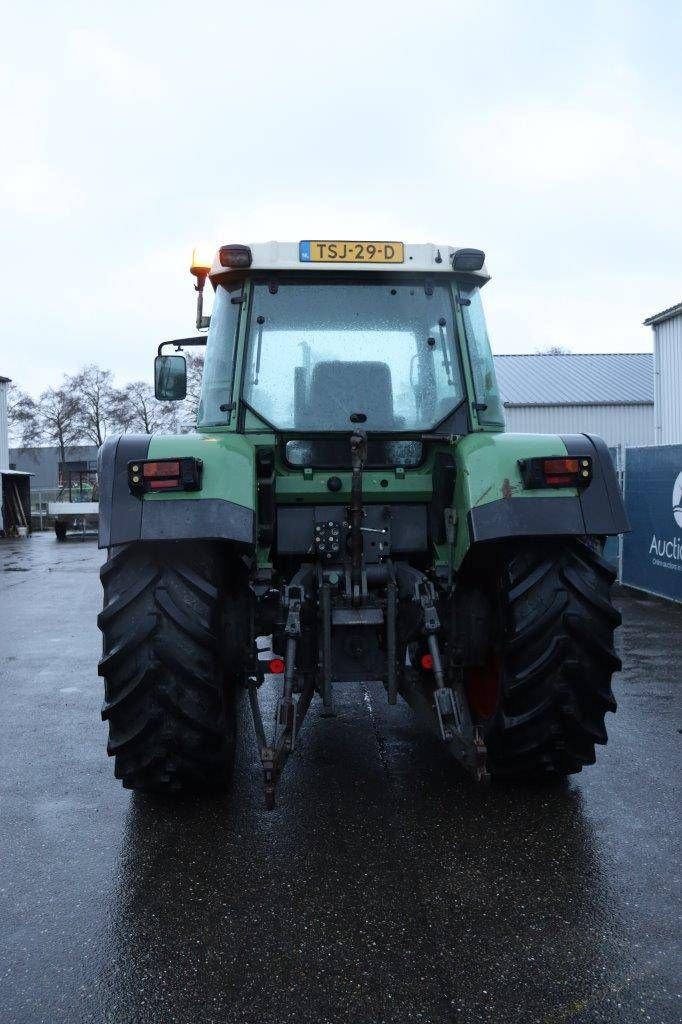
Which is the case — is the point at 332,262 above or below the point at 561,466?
above

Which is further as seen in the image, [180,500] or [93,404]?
[93,404]

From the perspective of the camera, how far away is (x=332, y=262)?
4262 millimetres

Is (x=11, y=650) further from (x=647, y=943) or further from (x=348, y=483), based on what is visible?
(x=647, y=943)

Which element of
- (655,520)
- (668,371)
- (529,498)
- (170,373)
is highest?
(668,371)

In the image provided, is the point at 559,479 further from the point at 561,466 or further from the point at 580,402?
the point at 580,402

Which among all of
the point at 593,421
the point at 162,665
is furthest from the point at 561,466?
the point at 593,421

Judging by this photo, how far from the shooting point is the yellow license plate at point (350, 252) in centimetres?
427

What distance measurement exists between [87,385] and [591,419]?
2833 cm

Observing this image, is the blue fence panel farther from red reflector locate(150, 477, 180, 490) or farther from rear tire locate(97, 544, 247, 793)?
red reflector locate(150, 477, 180, 490)

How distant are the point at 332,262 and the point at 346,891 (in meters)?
2.90

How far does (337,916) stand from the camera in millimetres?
2924

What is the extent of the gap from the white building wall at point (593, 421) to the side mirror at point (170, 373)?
26.3 metres

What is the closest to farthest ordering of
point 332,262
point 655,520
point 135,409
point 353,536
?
point 353,536, point 332,262, point 655,520, point 135,409

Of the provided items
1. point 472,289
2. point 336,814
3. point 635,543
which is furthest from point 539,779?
point 635,543
